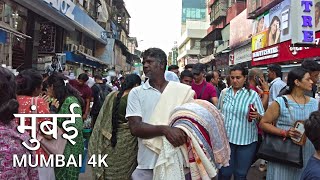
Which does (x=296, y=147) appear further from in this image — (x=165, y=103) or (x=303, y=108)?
(x=165, y=103)

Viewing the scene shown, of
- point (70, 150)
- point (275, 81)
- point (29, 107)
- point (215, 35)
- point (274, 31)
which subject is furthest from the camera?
point (215, 35)

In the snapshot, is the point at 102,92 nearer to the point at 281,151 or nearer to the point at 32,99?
the point at 32,99

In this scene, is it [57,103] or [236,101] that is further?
[236,101]

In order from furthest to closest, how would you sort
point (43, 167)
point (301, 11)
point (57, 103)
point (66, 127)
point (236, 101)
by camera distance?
point (301, 11) → point (236, 101) → point (57, 103) → point (66, 127) → point (43, 167)

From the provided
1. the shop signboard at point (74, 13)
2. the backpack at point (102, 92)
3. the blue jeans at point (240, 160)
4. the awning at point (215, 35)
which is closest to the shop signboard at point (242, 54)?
the awning at point (215, 35)

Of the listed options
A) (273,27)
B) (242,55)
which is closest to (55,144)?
(273,27)

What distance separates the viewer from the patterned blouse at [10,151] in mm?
1884

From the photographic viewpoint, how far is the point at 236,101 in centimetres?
411

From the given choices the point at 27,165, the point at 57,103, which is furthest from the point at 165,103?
the point at 57,103

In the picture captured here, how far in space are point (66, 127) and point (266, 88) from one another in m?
2.80

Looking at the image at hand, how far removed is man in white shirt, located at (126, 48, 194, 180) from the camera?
2445mm

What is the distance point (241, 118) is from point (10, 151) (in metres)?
2.80

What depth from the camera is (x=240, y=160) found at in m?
4.01

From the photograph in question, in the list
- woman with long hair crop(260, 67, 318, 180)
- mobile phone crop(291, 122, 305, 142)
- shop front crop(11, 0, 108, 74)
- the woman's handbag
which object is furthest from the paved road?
shop front crop(11, 0, 108, 74)
